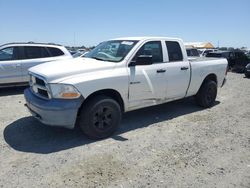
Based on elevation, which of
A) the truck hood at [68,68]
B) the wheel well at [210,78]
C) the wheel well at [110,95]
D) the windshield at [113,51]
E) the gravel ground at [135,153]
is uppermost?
the windshield at [113,51]

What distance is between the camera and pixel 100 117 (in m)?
4.79

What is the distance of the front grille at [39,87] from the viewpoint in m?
4.57

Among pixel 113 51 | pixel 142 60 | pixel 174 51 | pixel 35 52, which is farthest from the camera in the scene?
pixel 35 52

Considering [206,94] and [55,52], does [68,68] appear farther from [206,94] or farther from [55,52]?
[55,52]

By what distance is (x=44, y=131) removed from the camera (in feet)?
17.0

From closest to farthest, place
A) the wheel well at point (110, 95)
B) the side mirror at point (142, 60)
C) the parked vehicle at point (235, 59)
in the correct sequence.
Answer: the wheel well at point (110, 95) < the side mirror at point (142, 60) < the parked vehicle at point (235, 59)

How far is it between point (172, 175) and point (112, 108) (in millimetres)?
1771

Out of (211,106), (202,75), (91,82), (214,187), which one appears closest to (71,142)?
(91,82)

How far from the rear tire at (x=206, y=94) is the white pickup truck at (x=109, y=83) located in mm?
630

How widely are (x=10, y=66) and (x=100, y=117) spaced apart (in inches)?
208

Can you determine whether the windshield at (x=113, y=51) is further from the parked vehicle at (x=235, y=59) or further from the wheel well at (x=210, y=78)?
the parked vehicle at (x=235, y=59)

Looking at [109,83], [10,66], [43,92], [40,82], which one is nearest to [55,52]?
[10,66]

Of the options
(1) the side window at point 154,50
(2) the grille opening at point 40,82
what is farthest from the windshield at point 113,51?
(2) the grille opening at point 40,82

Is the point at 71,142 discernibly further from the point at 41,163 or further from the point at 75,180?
the point at 75,180
